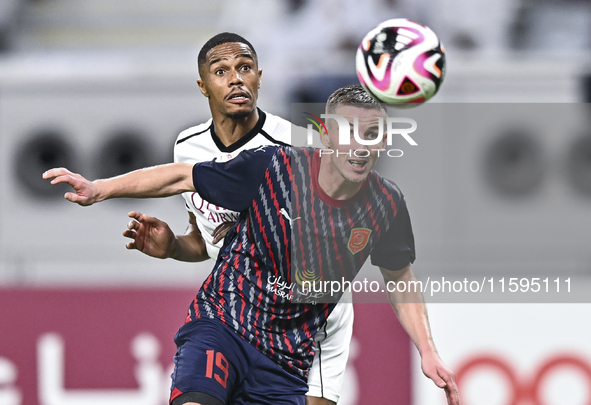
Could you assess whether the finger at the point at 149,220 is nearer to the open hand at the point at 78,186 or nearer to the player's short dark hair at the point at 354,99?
the open hand at the point at 78,186

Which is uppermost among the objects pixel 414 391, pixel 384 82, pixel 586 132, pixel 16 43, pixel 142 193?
pixel 16 43

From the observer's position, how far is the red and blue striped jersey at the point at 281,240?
3.60 m

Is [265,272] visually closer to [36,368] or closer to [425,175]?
[425,175]

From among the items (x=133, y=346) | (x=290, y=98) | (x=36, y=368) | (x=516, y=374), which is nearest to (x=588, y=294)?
(x=516, y=374)

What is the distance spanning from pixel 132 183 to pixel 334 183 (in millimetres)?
878

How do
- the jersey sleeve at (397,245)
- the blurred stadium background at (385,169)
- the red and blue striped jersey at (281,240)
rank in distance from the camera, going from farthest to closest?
the blurred stadium background at (385,169) < the jersey sleeve at (397,245) < the red and blue striped jersey at (281,240)

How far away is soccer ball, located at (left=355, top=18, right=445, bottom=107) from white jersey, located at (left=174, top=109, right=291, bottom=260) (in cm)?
56

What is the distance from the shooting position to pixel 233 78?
3.91 meters

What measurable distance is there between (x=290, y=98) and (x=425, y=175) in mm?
984

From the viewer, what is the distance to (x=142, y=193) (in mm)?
3393

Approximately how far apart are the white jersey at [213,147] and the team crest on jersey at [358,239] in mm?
618

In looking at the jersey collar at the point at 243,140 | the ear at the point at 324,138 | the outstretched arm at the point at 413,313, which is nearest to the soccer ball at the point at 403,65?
the ear at the point at 324,138

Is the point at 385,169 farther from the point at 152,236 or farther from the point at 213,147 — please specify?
the point at 152,236

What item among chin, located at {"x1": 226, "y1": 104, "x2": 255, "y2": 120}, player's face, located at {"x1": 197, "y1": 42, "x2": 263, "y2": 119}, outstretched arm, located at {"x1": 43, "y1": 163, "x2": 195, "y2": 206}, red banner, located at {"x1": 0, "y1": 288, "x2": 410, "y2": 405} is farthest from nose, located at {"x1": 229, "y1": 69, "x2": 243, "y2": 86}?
red banner, located at {"x1": 0, "y1": 288, "x2": 410, "y2": 405}
